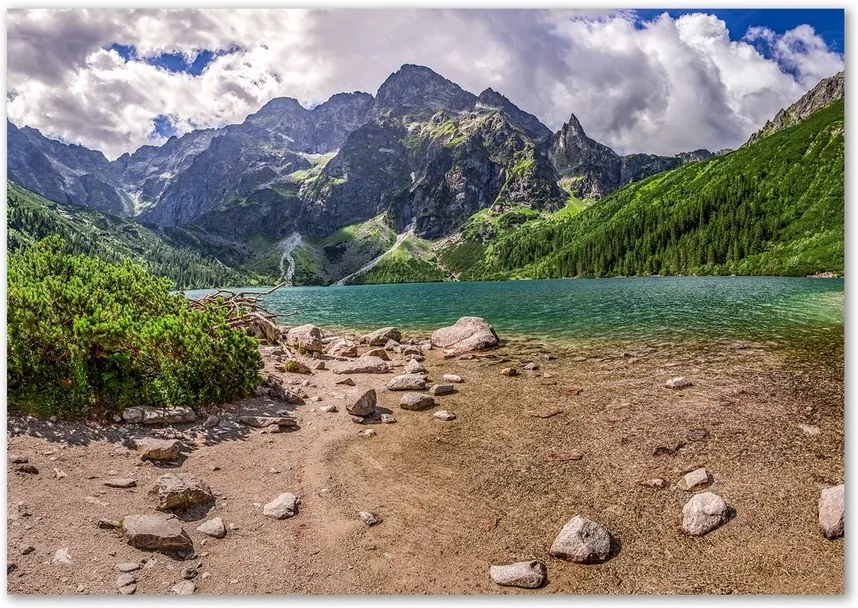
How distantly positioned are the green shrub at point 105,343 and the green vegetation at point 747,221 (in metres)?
103

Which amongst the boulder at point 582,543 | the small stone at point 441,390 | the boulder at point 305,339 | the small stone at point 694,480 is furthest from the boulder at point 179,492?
the boulder at point 305,339

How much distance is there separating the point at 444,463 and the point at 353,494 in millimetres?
2507

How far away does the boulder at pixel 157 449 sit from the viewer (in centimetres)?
916

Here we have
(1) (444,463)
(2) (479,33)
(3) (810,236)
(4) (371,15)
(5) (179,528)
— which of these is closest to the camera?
(5) (179,528)

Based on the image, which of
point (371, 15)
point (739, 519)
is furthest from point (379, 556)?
point (371, 15)

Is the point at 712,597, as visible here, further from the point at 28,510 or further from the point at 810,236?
the point at 810,236

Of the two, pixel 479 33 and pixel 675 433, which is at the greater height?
pixel 479 33

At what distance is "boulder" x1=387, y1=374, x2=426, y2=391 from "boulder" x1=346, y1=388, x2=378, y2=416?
2980 millimetres

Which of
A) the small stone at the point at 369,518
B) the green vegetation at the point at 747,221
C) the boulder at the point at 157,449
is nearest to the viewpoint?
the small stone at the point at 369,518

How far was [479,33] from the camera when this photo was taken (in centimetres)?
912

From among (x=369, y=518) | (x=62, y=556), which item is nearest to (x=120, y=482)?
(x=62, y=556)

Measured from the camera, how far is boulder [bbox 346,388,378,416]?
45.5 ft

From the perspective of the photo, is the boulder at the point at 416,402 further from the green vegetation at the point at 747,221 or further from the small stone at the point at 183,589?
the green vegetation at the point at 747,221

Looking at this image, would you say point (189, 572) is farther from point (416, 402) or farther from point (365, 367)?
point (365, 367)
